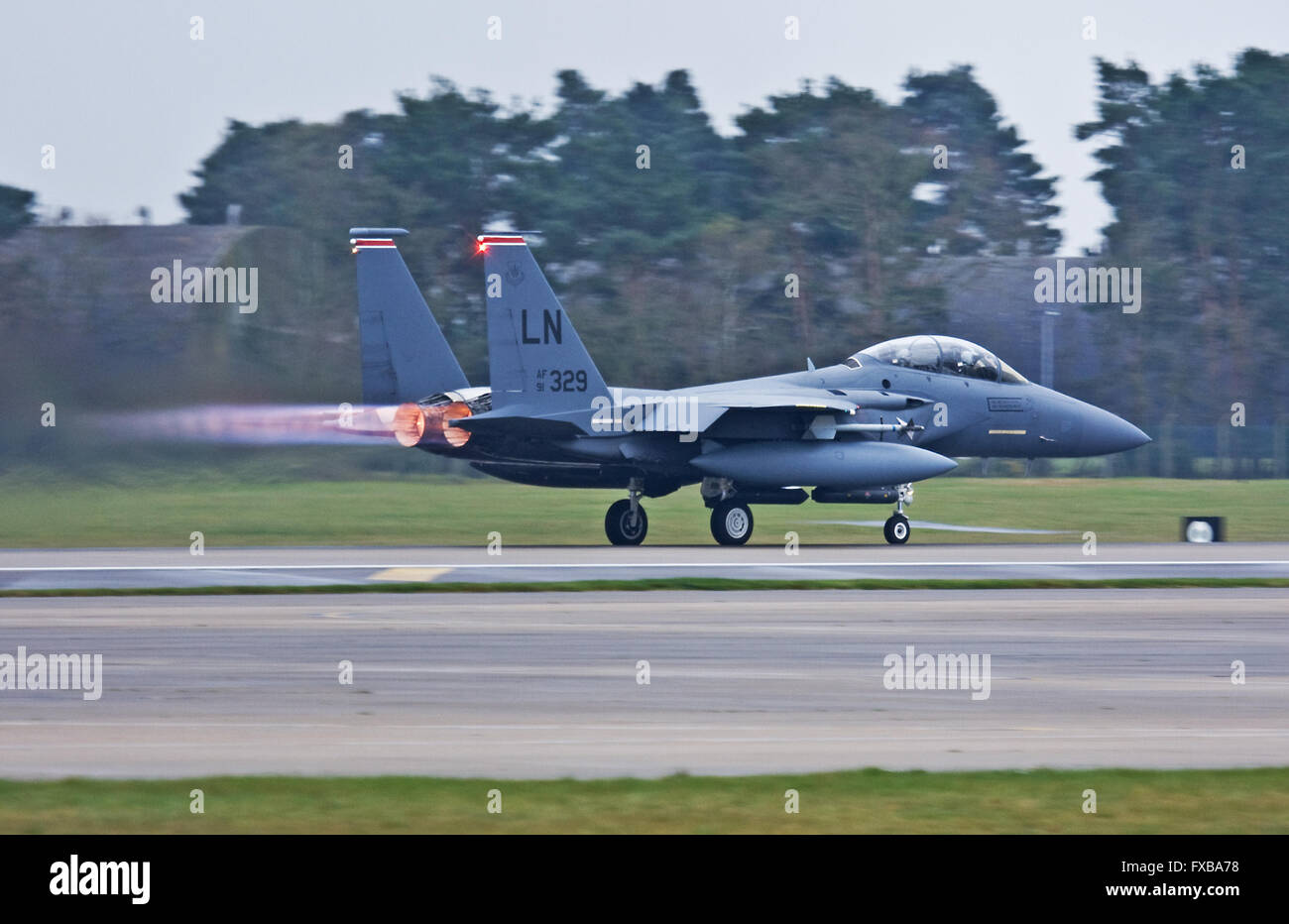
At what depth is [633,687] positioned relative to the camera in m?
11.6

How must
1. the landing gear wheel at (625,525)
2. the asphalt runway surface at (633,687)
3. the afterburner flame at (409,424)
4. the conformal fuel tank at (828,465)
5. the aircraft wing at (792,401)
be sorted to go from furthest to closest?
the landing gear wheel at (625,525) → the aircraft wing at (792,401) → the conformal fuel tank at (828,465) → the afterburner flame at (409,424) → the asphalt runway surface at (633,687)

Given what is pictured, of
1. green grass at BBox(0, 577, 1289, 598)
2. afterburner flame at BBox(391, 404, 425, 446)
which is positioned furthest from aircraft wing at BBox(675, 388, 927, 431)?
green grass at BBox(0, 577, 1289, 598)

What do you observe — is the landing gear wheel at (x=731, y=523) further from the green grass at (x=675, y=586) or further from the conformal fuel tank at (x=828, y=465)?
the green grass at (x=675, y=586)

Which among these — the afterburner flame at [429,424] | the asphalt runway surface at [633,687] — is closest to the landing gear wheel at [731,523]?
the afterburner flame at [429,424]

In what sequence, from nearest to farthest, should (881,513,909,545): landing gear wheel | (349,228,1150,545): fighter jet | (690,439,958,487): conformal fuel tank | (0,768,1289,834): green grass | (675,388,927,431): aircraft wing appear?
(0,768,1289,834): green grass, (349,228,1150,545): fighter jet, (690,439,958,487): conformal fuel tank, (675,388,927,431): aircraft wing, (881,513,909,545): landing gear wheel

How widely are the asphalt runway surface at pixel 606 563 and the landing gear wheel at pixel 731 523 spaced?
551 millimetres

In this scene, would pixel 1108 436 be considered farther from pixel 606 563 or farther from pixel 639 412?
pixel 606 563

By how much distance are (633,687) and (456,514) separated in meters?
21.7

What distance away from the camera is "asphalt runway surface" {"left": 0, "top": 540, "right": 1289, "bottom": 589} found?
63.7ft

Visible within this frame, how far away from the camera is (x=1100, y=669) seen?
12398 mm

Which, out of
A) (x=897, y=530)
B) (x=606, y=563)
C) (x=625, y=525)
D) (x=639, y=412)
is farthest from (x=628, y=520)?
(x=606, y=563)

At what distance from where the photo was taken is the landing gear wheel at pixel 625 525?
26.1m

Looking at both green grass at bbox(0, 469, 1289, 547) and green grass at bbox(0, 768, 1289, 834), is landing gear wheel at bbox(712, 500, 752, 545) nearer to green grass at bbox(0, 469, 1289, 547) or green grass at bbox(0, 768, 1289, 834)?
green grass at bbox(0, 469, 1289, 547)

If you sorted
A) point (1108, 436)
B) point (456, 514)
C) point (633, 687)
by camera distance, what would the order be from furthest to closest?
point (456, 514)
point (1108, 436)
point (633, 687)
